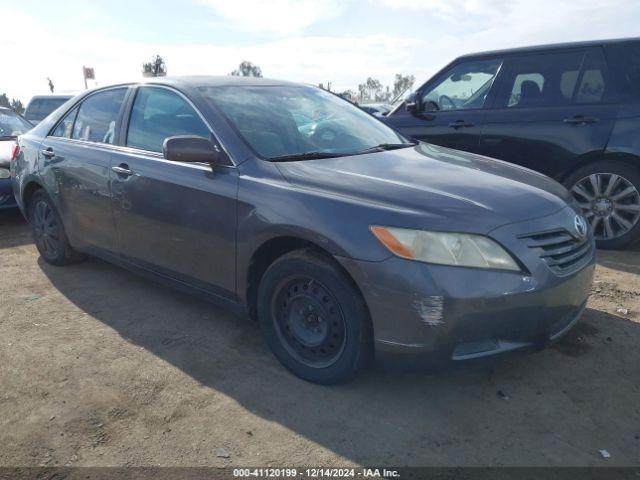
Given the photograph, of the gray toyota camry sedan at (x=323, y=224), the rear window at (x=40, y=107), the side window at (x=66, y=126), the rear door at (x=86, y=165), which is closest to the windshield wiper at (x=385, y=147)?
the gray toyota camry sedan at (x=323, y=224)

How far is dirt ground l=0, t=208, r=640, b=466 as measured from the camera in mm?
2322

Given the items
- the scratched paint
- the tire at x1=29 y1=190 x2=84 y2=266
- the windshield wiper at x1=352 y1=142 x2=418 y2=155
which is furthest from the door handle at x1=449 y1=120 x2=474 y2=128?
the tire at x1=29 y1=190 x2=84 y2=266

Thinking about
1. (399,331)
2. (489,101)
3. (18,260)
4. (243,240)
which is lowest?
(18,260)

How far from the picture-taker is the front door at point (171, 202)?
9.98 ft

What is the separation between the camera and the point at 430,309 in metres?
2.31

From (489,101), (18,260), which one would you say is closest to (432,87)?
(489,101)

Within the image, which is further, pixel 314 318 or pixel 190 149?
pixel 190 149

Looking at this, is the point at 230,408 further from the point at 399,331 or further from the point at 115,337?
the point at 115,337

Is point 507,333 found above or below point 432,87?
below

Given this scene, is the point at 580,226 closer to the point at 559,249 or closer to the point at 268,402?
the point at 559,249

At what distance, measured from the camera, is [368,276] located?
7.89 ft

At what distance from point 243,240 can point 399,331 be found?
103 centimetres

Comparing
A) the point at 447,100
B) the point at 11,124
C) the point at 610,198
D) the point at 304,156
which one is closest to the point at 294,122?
the point at 304,156

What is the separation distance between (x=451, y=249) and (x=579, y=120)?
3.40 m
